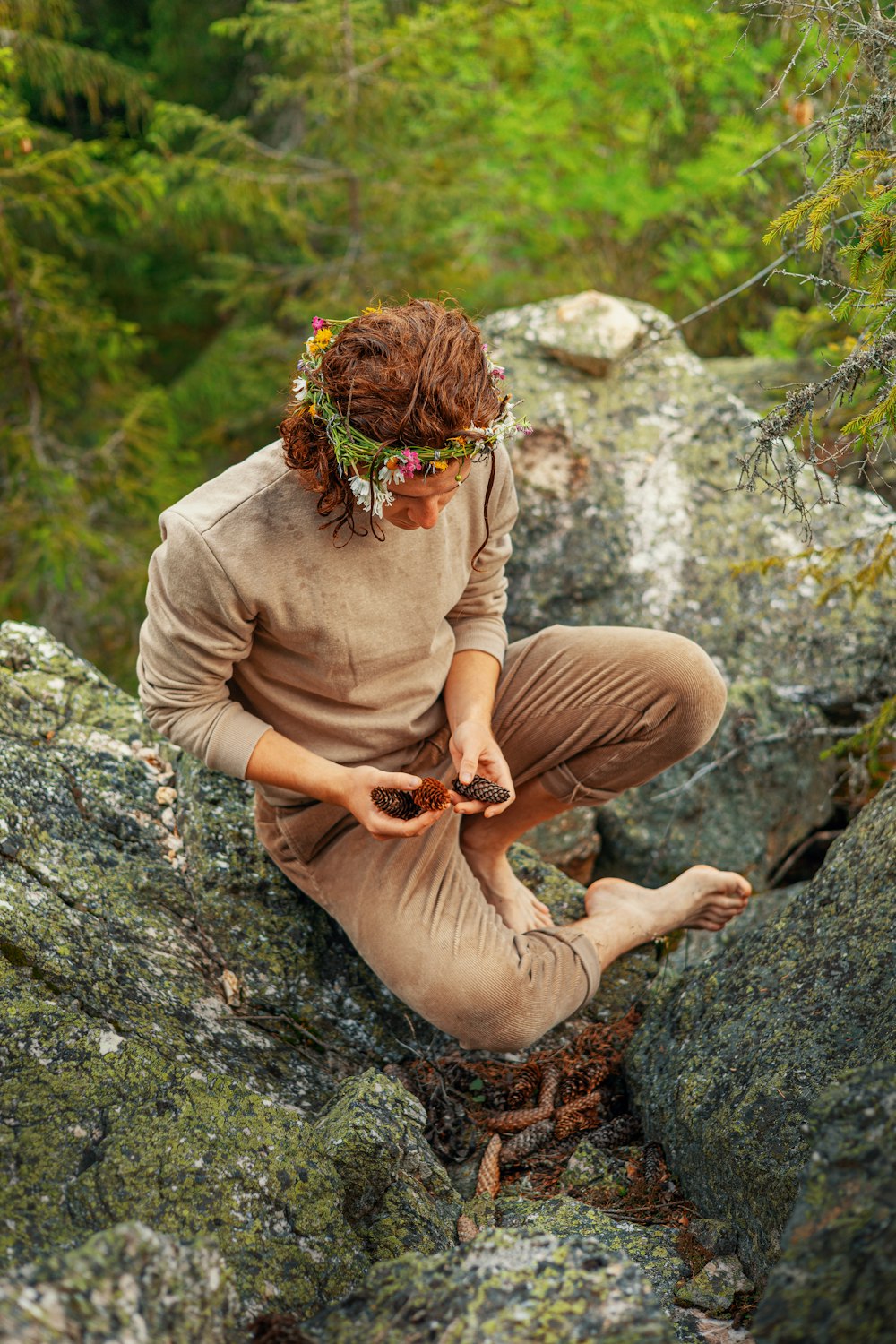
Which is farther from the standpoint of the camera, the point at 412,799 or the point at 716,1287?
the point at 412,799

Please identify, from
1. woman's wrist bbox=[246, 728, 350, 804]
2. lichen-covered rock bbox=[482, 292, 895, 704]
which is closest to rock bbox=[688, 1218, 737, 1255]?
woman's wrist bbox=[246, 728, 350, 804]

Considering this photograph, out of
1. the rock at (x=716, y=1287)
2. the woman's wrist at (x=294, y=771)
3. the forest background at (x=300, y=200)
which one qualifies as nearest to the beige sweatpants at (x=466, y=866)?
the woman's wrist at (x=294, y=771)

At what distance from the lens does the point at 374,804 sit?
9.48 ft

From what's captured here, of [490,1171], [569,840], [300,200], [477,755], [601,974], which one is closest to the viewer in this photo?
[490,1171]

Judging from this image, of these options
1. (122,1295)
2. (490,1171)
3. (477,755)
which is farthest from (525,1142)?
(122,1295)

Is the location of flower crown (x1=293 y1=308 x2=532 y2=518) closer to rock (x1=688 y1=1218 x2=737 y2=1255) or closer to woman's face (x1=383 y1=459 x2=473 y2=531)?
woman's face (x1=383 y1=459 x2=473 y2=531)

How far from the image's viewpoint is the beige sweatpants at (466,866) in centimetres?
303

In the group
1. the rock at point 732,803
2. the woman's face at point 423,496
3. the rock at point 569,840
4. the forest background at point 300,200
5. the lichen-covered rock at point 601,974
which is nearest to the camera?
the woman's face at point 423,496

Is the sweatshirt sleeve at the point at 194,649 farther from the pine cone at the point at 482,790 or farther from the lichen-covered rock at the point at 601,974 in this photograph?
the lichen-covered rock at the point at 601,974

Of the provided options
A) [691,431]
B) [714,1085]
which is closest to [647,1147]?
[714,1085]

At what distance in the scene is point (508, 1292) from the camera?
172 cm

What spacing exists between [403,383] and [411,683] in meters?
0.97

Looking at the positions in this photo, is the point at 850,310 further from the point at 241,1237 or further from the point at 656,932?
the point at 241,1237

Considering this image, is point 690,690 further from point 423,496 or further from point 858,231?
point 858,231
